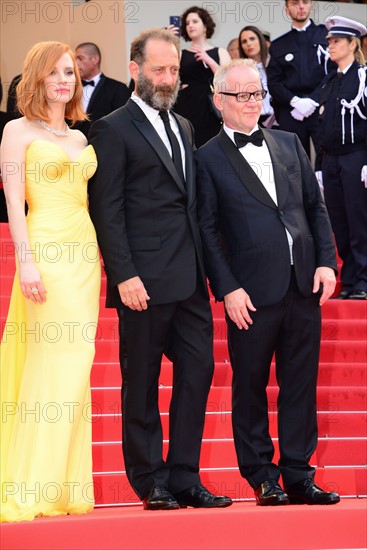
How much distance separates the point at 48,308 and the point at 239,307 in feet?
2.39

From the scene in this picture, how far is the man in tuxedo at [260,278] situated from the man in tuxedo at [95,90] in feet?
13.2

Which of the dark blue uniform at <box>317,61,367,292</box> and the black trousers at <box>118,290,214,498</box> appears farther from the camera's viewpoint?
the dark blue uniform at <box>317,61,367,292</box>

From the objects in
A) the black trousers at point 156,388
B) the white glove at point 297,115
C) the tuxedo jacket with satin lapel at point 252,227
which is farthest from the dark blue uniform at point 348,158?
the black trousers at point 156,388

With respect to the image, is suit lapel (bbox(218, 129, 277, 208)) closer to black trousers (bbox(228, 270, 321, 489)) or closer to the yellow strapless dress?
black trousers (bbox(228, 270, 321, 489))

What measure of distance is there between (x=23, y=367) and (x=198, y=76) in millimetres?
4000

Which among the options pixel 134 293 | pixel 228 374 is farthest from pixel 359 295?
pixel 134 293

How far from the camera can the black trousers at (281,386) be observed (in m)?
3.93

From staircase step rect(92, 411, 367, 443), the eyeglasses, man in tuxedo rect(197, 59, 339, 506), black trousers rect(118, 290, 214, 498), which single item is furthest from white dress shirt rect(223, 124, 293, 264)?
staircase step rect(92, 411, 367, 443)

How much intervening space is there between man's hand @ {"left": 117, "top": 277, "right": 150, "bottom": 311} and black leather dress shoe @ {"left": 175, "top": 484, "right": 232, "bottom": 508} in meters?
0.72

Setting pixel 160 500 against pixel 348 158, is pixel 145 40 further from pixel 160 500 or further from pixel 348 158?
pixel 348 158

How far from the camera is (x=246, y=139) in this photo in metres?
4.06

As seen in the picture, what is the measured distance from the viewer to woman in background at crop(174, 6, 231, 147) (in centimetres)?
741

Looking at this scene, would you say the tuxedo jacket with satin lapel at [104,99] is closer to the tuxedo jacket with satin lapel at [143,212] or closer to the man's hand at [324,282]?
the tuxedo jacket with satin lapel at [143,212]

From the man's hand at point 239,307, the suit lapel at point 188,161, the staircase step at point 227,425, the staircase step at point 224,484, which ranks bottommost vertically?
the staircase step at point 224,484
